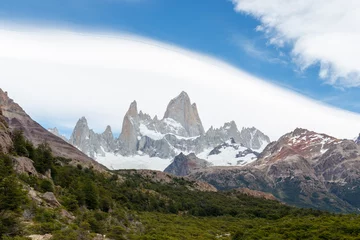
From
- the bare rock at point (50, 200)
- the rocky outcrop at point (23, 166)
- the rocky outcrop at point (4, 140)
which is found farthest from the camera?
the rocky outcrop at point (4, 140)

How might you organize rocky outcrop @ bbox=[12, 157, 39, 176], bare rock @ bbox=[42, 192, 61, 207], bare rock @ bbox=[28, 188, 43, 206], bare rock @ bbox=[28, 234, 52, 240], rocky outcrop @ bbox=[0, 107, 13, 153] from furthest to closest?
1. rocky outcrop @ bbox=[0, 107, 13, 153]
2. rocky outcrop @ bbox=[12, 157, 39, 176]
3. bare rock @ bbox=[42, 192, 61, 207]
4. bare rock @ bbox=[28, 188, 43, 206]
5. bare rock @ bbox=[28, 234, 52, 240]

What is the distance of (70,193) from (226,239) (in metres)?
26.9

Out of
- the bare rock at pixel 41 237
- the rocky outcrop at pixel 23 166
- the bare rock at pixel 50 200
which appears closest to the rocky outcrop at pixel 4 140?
the rocky outcrop at pixel 23 166

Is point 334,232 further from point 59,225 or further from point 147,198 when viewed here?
point 147,198

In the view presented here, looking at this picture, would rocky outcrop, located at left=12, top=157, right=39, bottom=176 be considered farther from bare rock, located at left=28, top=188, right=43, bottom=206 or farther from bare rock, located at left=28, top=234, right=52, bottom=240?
bare rock, located at left=28, top=234, right=52, bottom=240

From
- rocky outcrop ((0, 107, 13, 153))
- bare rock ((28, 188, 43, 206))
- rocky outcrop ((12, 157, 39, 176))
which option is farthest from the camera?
rocky outcrop ((0, 107, 13, 153))

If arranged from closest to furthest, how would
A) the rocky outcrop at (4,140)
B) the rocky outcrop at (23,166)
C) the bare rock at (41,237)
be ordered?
the bare rock at (41,237)
the rocky outcrop at (23,166)
the rocky outcrop at (4,140)

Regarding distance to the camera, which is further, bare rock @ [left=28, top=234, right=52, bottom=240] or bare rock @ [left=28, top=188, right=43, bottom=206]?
bare rock @ [left=28, top=188, right=43, bottom=206]

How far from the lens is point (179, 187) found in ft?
617

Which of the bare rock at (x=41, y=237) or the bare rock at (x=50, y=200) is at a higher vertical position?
the bare rock at (x=50, y=200)

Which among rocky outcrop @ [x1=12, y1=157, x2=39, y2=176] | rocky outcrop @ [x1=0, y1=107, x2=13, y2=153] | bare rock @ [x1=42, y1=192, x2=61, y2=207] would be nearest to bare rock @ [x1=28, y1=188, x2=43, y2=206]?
bare rock @ [x1=42, y1=192, x2=61, y2=207]

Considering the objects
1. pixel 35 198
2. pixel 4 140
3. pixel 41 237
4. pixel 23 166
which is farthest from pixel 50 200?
pixel 4 140

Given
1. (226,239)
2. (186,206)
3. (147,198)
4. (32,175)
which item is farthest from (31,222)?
(186,206)

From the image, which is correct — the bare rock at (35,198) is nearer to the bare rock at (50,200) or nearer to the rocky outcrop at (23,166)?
the bare rock at (50,200)
